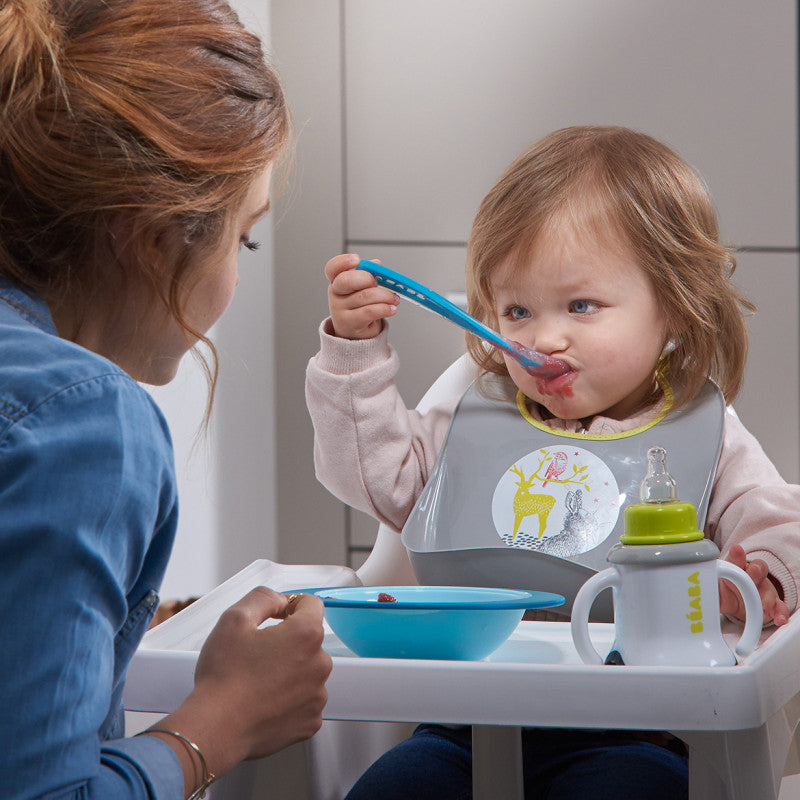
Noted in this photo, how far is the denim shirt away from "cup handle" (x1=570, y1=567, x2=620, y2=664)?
0.24 m

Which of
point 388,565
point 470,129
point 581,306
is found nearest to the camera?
point 581,306

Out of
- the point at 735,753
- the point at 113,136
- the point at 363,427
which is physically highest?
the point at 113,136

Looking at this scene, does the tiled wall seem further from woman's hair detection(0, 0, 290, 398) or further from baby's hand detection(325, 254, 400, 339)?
woman's hair detection(0, 0, 290, 398)

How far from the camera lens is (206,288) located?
2.28 feet

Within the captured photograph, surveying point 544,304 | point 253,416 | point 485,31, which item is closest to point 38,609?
point 544,304

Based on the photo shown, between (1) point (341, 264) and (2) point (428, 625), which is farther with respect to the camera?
(1) point (341, 264)

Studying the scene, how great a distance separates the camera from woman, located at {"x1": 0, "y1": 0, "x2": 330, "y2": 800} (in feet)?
1.62

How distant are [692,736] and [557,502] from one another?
32cm

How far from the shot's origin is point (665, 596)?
61cm

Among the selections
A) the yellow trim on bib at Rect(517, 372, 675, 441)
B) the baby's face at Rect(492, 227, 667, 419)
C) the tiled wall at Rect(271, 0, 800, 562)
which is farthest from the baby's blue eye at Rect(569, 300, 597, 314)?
the tiled wall at Rect(271, 0, 800, 562)

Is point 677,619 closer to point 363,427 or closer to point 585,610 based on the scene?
point 585,610

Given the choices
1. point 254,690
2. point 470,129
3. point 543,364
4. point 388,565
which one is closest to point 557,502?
point 543,364

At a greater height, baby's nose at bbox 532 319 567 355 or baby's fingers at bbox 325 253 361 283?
baby's fingers at bbox 325 253 361 283

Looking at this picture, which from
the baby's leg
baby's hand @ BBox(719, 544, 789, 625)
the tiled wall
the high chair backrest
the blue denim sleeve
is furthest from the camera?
the tiled wall
